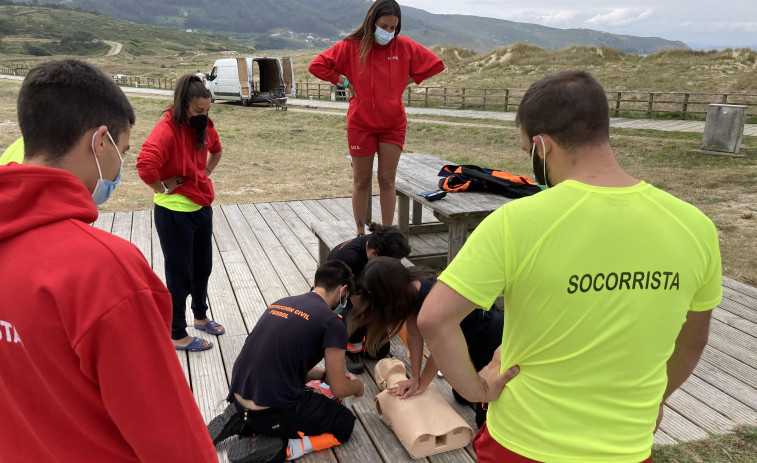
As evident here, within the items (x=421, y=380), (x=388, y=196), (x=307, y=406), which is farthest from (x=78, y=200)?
(x=388, y=196)

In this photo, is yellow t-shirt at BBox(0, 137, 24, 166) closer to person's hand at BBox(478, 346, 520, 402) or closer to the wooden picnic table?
person's hand at BBox(478, 346, 520, 402)

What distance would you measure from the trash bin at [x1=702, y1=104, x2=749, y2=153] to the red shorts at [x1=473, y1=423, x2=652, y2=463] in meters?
12.2

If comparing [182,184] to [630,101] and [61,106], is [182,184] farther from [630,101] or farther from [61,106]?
[630,101]

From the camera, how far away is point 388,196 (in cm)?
472

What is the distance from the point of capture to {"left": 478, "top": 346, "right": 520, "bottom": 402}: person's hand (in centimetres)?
151

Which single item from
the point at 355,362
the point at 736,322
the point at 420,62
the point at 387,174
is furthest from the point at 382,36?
the point at 736,322

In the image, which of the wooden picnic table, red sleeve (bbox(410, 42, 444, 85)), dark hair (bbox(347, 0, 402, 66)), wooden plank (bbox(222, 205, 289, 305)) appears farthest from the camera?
wooden plank (bbox(222, 205, 289, 305))

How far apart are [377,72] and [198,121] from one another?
1388 millimetres

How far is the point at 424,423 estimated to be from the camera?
109 inches

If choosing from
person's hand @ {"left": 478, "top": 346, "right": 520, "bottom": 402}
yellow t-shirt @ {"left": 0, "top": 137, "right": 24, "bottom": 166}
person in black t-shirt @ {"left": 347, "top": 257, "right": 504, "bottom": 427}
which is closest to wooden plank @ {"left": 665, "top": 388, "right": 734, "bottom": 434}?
person in black t-shirt @ {"left": 347, "top": 257, "right": 504, "bottom": 427}

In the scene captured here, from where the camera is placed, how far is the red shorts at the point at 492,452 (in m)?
1.49

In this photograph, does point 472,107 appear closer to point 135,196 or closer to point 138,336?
point 135,196

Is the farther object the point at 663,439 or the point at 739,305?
the point at 739,305

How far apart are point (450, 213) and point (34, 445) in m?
3.11
